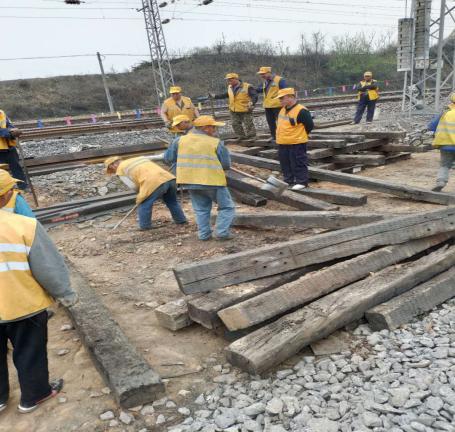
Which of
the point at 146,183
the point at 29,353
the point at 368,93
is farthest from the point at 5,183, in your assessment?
the point at 368,93

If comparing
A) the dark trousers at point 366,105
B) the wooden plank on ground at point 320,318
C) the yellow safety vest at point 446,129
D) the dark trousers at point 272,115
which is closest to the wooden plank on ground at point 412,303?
the wooden plank on ground at point 320,318

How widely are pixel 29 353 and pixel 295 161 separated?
537 cm

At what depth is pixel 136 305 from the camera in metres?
4.18

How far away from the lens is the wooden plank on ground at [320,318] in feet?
9.14

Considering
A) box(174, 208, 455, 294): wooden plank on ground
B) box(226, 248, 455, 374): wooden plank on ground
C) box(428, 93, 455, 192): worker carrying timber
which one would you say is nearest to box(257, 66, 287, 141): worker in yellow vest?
box(428, 93, 455, 192): worker carrying timber

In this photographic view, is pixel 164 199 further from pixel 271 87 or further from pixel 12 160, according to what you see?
pixel 271 87

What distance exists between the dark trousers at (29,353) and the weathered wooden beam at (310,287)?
1237 millimetres

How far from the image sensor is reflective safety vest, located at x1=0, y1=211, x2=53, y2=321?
247 cm

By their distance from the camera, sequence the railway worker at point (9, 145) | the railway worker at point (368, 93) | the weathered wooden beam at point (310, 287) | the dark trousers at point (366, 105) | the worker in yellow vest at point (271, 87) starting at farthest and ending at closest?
the dark trousers at point (366, 105)
the railway worker at point (368, 93)
the worker in yellow vest at point (271, 87)
the railway worker at point (9, 145)
the weathered wooden beam at point (310, 287)

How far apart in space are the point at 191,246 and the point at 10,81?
36.5 meters

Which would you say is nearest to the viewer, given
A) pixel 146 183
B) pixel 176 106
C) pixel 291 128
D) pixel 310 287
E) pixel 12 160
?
pixel 310 287

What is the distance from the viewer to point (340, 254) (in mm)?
3865

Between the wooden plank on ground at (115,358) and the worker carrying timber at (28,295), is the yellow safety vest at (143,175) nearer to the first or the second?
the wooden plank on ground at (115,358)

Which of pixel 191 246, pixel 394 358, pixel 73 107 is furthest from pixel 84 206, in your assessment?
pixel 73 107
